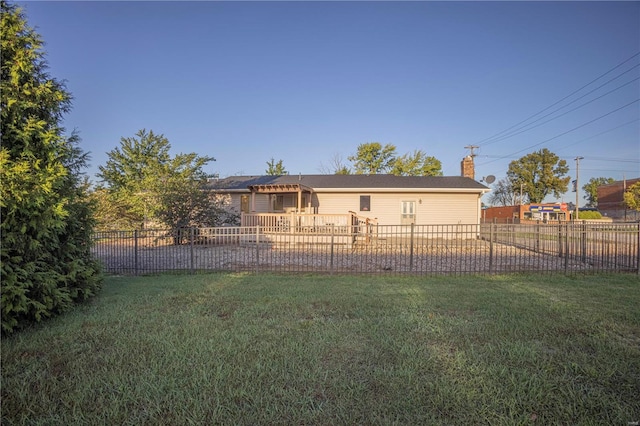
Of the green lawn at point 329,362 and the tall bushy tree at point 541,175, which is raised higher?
the tall bushy tree at point 541,175

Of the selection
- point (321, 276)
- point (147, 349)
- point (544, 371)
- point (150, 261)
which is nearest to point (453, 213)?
point (321, 276)

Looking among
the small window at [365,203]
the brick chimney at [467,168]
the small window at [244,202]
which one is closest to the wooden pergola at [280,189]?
the small window at [244,202]

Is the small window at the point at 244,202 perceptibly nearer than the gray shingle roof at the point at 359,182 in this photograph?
No

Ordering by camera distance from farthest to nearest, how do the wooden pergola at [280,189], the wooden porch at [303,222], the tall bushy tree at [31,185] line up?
the wooden pergola at [280,189] → the wooden porch at [303,222] → the tall bushy tree at [31,185]

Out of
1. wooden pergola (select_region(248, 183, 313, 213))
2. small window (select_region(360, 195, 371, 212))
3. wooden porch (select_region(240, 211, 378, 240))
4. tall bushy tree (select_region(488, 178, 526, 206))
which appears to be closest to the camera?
wooden porch (select_region(240, 211, 378, 240))

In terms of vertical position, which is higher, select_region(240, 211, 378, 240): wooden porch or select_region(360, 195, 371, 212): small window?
select_region(360, 195, 371, 212): small window

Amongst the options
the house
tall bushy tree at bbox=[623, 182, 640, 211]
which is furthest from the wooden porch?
tall bushy tree at bbox=[623, 182, 640, 211]

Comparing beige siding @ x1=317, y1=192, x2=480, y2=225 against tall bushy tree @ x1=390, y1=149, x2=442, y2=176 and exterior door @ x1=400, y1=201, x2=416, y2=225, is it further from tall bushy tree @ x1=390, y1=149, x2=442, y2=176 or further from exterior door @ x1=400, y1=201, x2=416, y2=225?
tall bushy tree @ x1=390, y1=149, x2=442, y2=176

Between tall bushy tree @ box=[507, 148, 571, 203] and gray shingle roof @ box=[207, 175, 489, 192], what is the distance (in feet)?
125

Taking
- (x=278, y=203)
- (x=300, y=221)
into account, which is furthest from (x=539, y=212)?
(x=300, y=221)

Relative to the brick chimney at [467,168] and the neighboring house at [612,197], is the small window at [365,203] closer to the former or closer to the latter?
the brick chimney at [467,168]

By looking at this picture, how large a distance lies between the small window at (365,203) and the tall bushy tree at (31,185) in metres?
15.0

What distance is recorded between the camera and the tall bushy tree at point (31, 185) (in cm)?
364

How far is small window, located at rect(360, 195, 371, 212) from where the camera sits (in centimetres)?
1847
